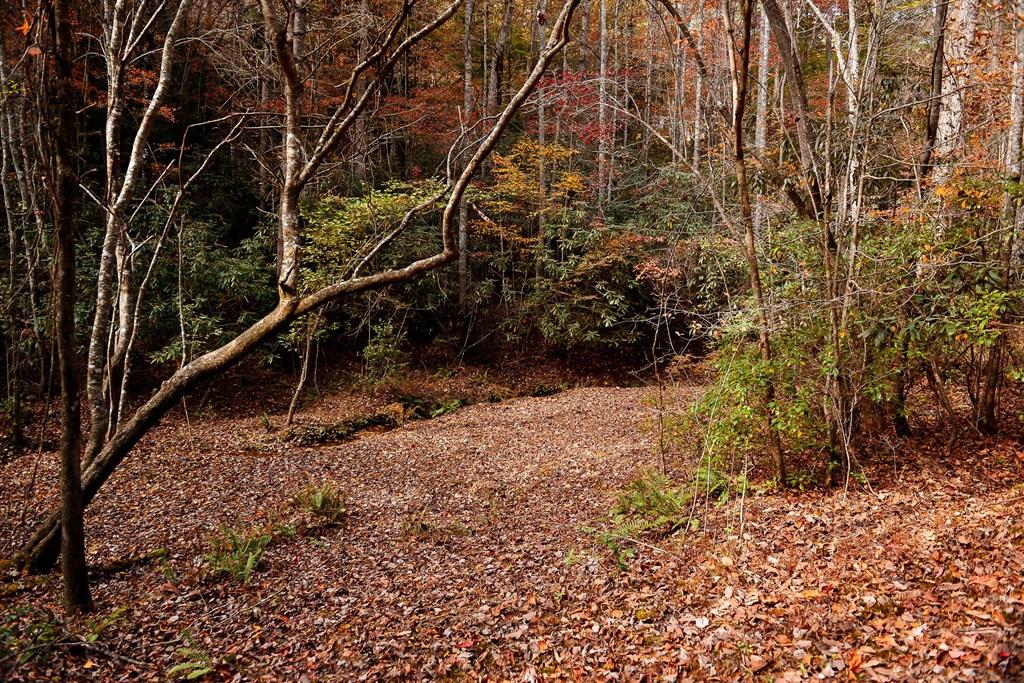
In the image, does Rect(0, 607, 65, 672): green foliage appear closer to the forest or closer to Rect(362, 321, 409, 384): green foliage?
the forest

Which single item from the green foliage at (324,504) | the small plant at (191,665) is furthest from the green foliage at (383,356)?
the small plant at (191,665)

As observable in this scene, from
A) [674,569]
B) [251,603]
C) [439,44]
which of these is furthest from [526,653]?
[439,44]

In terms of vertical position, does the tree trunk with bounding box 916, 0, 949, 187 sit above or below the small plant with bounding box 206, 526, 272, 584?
above

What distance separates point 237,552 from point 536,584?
288 cm

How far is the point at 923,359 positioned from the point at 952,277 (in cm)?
86

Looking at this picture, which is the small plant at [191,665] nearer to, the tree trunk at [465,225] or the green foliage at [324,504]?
the green foliage at [324,504]

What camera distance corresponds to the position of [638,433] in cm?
911

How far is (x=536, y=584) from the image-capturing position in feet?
15.9

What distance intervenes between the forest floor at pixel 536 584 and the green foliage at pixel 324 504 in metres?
0.15

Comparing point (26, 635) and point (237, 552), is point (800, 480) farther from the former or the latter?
point (26, 635)

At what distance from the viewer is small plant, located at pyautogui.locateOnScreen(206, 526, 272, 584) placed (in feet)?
16.4

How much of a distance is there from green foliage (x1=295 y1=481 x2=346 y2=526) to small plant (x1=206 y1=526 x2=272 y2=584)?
26.9 inches

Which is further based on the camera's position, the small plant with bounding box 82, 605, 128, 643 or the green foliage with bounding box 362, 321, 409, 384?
the green foliage with bounding box 362, 321, 409, 384

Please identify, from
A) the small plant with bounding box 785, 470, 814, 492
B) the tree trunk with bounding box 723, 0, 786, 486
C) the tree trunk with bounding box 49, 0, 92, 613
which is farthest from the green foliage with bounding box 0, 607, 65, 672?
the small plant with bounding box 785, 470, 814, 492
